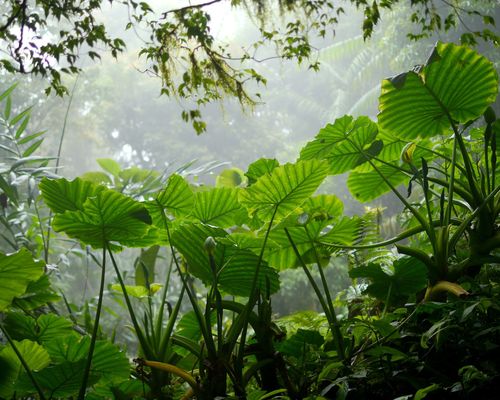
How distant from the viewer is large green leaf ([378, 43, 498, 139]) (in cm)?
117

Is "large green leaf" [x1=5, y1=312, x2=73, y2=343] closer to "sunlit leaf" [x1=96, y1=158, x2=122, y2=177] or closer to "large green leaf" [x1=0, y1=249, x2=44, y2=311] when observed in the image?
"large green leaf" [x1=0, y1=249, x2=44, y2=311]

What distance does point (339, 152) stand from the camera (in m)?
1.46

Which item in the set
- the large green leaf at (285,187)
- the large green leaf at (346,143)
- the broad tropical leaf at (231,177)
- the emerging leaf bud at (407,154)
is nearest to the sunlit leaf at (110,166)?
the broad tropical leaf at (231,177)

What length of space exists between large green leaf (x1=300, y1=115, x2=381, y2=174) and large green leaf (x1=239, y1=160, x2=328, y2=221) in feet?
0.89

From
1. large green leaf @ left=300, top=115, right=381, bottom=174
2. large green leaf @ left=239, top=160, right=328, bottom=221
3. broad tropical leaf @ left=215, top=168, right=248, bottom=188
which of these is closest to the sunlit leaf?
broad tropical leaf @ left=215, top=168, right=248, bottom=188

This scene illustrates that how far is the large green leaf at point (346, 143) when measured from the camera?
136 cm

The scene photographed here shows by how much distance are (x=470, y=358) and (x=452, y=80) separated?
631 millimetres

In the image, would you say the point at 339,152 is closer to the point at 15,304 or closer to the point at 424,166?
the point at 424,166

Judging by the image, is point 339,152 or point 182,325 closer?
point 182,325

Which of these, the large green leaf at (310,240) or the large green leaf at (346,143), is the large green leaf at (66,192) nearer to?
the large green leaf at (310,240)

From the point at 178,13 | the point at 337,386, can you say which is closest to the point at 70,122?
the point at 178,13

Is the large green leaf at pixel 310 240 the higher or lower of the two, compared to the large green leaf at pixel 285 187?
lower

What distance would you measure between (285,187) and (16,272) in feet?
1.92

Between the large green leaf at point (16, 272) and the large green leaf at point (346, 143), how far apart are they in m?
0.75
